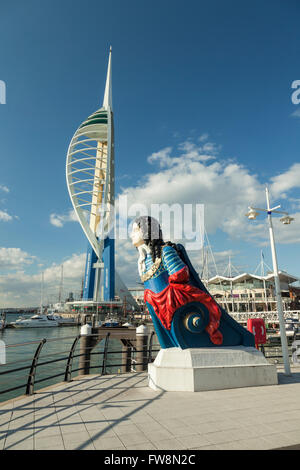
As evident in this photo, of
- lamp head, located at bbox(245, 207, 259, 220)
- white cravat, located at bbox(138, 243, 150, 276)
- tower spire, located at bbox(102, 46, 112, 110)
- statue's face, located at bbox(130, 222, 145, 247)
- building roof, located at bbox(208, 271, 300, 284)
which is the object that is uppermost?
tower spire, located at bbox(102, 46, 112, 110)

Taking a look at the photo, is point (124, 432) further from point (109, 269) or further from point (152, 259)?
point (109, 269)

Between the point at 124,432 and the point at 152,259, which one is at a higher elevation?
the point at 152,259

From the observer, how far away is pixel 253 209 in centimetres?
850

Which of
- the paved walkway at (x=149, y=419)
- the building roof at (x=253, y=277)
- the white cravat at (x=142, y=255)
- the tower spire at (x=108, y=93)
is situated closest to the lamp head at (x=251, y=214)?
the white cravat at (x=142, y=255)

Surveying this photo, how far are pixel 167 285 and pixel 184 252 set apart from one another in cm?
97

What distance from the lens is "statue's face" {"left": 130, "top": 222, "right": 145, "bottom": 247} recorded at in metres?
6.93

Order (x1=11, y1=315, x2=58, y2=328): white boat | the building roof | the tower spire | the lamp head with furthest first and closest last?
the building roof < (x1=11, y1=315, x2=58, y2=328): white boat < the tower spire < the lamp head

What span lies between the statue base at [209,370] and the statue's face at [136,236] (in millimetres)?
2517

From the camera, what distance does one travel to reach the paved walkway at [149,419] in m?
3.52

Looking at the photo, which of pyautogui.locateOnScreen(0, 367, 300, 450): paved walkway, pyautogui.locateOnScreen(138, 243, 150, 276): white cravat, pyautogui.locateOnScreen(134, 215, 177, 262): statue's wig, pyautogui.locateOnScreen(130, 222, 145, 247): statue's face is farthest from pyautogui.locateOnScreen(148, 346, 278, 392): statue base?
pyautogui.locateOnScreen(130, 222, 145, 247): statue's face

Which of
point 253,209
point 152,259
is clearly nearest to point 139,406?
point 152,259

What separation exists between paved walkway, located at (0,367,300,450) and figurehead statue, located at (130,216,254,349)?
108cm

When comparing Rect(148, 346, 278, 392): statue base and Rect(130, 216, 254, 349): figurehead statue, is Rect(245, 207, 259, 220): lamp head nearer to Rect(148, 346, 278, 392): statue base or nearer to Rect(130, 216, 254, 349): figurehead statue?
Rect(130, 216, 254, 349): figurehead statue

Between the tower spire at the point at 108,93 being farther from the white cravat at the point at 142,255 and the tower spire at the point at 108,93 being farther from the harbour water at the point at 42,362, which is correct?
the white cravat at the point at 142,255
